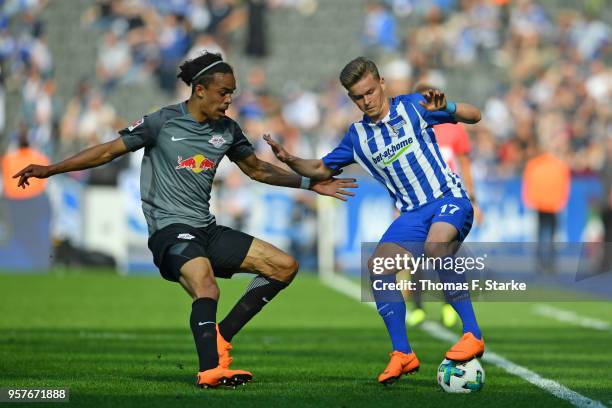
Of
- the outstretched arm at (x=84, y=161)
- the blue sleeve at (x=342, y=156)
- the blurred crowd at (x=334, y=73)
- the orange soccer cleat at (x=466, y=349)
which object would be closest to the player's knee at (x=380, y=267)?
the orange soccer cleat at (x=466, y=349)

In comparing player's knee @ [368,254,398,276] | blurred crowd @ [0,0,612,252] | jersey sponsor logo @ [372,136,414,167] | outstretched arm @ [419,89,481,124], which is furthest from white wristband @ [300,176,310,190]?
blurred crowd @ [0,0,612,252]

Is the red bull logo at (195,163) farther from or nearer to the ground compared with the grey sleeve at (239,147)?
nearer to the ground

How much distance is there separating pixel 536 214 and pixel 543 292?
3.16m

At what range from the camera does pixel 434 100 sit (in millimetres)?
7770

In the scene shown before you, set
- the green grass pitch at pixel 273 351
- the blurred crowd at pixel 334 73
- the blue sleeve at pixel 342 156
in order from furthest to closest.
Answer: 1. the blurred crowd at pixel 334 73
2. the blue sleeve at pixel 342 156
3. the green grass pitch at pixel 273 351

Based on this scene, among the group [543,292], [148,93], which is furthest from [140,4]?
[543,292]

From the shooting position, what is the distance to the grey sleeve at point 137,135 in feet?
25.2

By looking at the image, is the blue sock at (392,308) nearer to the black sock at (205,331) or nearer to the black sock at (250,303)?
the black sock at (250,303)

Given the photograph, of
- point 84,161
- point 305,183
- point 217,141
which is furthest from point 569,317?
point 84,161

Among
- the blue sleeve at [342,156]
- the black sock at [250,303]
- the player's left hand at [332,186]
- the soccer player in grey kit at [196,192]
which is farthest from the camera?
the player's left hand at [332,186]

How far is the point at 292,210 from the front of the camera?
20906mm

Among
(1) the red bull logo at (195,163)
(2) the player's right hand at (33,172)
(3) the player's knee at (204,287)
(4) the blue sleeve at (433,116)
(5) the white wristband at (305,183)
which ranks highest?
(4) the blue sleeve at (433,116)

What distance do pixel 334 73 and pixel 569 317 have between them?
40.2 ft

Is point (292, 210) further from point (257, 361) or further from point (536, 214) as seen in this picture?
point (257, 361)
